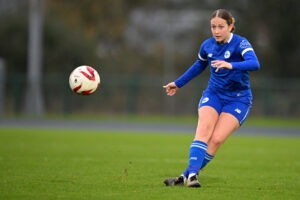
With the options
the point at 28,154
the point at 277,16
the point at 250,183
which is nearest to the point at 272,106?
the point at 277,16

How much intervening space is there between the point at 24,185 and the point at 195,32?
4119 cm

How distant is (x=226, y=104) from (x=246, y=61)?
786mm

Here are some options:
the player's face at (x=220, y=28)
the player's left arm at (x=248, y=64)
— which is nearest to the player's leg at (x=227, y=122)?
the player's left arm at (x=248, y=64)


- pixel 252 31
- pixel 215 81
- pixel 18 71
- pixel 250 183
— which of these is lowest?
pixel 250 183

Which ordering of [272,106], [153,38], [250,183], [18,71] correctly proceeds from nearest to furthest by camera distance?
[250,183] → [272,106] → [18,71] → [153,38]

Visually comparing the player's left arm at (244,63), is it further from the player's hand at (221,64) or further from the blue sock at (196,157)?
the blue sock at (196,157)

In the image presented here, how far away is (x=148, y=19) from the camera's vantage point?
54781 millimetres

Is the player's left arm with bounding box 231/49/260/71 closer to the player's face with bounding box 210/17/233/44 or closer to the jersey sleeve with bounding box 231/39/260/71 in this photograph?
the jersey sleeve with bounding box 231/39/260/71

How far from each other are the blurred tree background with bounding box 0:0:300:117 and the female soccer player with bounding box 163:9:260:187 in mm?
26750

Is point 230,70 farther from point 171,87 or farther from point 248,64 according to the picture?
point 171,87

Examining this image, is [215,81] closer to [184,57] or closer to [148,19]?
[184,57]

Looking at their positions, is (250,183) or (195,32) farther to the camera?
(195,32)

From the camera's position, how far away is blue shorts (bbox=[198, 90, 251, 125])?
899 centimetres

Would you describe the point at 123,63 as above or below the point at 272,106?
above
